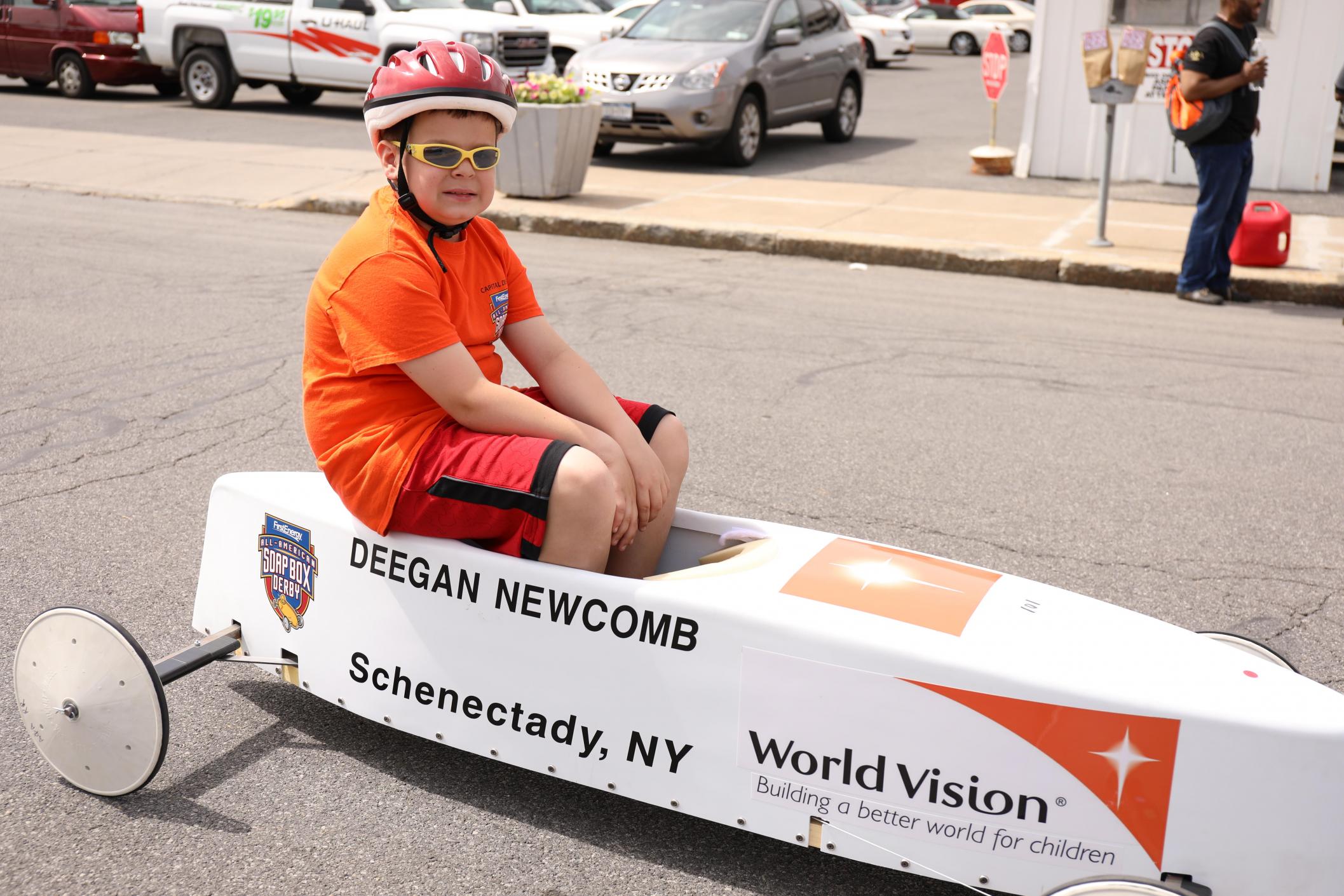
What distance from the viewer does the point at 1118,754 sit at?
2.25 meters

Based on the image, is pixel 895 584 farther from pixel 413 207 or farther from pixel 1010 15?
pixel 1010 15

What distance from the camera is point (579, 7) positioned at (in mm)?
18891

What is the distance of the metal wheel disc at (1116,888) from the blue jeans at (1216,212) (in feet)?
22.2

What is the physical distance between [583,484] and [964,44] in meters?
32.0

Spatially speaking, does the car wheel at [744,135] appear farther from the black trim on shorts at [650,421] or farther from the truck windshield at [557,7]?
the black trim on shorts at [650,421]

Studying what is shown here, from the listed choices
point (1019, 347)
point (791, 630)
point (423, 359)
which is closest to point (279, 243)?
point (1019, 347)

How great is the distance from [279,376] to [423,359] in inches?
140

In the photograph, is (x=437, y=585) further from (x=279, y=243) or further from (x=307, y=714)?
(x=279, y=243)

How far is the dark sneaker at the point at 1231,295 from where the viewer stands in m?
8.30

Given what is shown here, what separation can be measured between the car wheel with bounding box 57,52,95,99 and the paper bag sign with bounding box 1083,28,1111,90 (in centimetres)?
1501

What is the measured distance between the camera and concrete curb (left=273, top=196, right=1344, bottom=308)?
331 inches

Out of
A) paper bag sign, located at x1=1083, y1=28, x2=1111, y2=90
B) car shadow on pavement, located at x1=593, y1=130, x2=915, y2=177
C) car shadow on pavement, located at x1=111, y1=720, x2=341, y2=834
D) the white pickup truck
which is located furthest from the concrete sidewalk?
car shadow on pavement, located at x1=111, y1=720, x2=341, y2=834

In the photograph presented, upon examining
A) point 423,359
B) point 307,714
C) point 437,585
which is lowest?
point 307,714

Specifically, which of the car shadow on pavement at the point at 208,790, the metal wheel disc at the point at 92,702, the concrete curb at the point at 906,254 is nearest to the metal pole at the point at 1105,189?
the concrete curb at the point at 906,254
